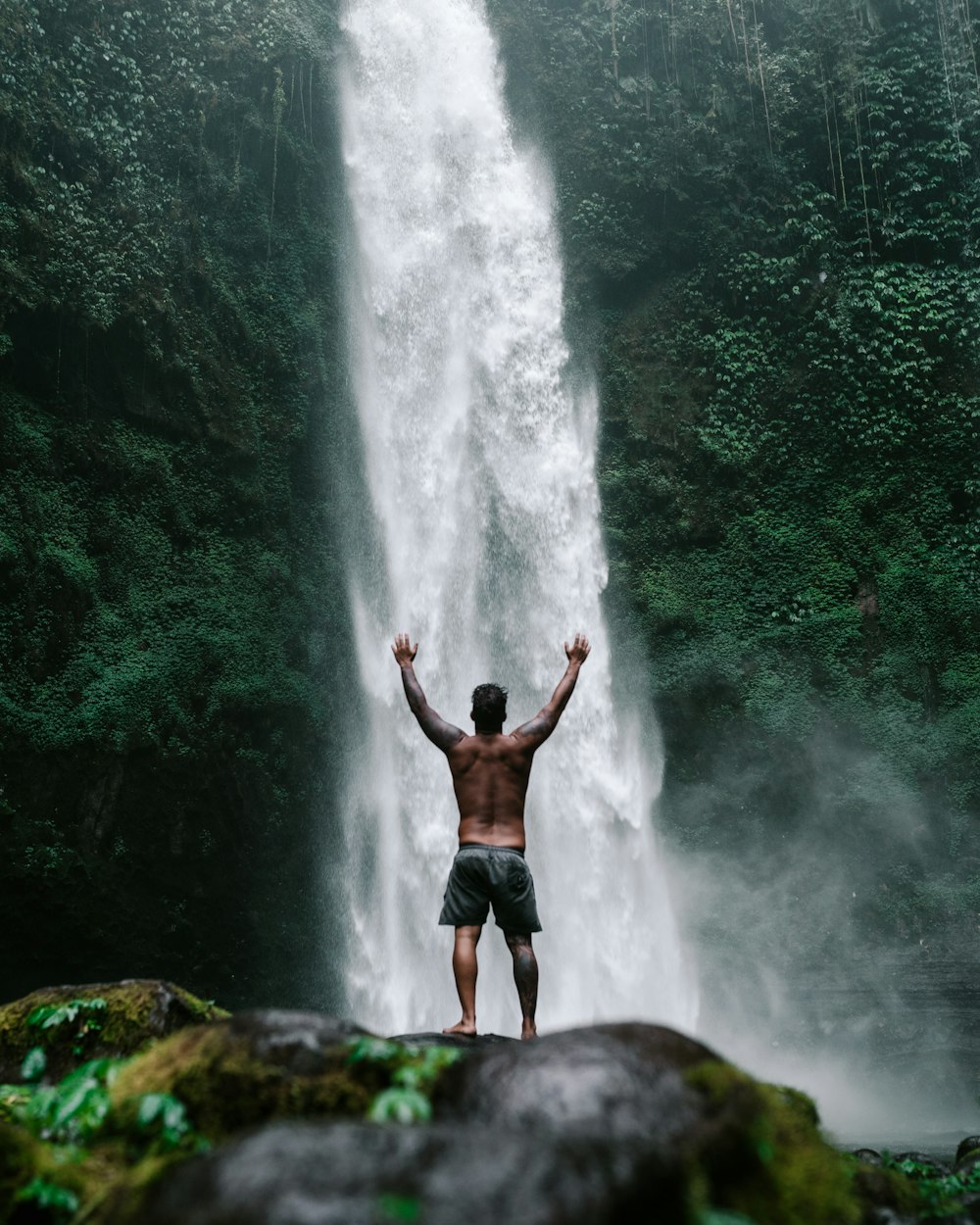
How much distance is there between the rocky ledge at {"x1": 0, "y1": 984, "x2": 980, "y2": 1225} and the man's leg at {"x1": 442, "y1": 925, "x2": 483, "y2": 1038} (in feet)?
6.50

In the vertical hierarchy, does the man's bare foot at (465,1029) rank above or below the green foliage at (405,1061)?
below

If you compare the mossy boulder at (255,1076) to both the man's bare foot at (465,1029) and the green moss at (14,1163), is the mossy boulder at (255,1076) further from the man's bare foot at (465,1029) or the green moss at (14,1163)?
the man's bare foot at (465,1029)

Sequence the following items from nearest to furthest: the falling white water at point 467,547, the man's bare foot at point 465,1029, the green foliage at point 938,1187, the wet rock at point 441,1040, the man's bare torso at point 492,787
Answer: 1. the green foliage at point 938,1187
2. the wet rock at point 441,1040
3. the man's bare foot at point 465,1029
4. the man's bare torso at point 492,787
5. the falling white water at point 467,547

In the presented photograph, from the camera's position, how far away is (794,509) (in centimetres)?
1487

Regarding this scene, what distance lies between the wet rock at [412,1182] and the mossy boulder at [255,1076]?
2.05 ft

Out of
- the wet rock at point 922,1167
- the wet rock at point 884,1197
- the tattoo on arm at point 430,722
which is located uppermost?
the tattoo on arm at point 430,722

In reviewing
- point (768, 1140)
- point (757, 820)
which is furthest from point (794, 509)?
point (768, 1140)

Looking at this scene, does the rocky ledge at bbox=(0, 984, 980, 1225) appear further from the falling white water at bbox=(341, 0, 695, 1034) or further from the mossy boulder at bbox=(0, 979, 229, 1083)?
the falling white water at bbox=(341, 0, 695, 1034)

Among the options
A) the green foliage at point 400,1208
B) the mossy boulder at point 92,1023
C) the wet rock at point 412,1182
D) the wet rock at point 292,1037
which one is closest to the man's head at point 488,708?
the mossy boulder at point 92,1023

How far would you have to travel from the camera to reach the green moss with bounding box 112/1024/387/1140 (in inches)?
92.9

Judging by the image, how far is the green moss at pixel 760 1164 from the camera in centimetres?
201

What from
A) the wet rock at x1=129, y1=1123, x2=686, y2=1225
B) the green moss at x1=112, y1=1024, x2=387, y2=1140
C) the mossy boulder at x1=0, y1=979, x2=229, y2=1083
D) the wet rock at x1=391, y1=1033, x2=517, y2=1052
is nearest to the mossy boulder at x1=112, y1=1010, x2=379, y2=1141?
the green moss at x1=112, y1=1024, x2=387, y2=1140

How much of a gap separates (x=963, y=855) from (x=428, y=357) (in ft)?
32.8

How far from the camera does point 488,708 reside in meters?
5.00
